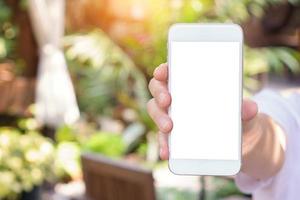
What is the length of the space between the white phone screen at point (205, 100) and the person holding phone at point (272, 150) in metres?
0.12

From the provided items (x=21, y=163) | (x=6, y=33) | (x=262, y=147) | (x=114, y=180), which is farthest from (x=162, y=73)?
(x=6, y=33)

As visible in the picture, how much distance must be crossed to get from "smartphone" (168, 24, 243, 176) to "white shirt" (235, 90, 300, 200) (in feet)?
0.88

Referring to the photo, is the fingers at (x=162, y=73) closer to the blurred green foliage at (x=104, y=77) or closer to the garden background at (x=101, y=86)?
the garden background at (x=101, y=86)

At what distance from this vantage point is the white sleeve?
1.08 m

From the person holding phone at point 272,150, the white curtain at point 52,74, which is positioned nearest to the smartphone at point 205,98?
the person holding phone at point 272,150

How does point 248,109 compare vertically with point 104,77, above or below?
above

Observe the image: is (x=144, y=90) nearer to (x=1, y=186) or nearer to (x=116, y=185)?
(x=1, y=186)

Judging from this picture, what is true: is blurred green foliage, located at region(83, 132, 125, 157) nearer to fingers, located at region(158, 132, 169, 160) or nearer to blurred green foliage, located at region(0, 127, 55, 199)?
blurred green foliage, located at region(0, 127, 55, 199)

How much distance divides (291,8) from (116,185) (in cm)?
515

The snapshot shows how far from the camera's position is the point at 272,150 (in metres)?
1.04

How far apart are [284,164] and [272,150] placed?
0.17 feet

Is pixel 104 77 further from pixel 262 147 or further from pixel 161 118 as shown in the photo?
pixel 161 118

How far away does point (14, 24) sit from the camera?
18.3ft

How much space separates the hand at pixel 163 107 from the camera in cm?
82
